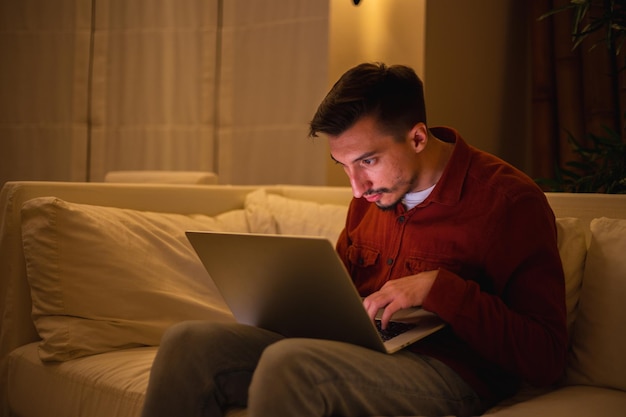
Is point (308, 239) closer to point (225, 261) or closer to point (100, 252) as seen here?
point (225, 261)

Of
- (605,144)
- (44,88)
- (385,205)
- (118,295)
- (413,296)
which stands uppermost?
(44,88)

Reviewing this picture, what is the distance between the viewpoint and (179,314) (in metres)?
2.00

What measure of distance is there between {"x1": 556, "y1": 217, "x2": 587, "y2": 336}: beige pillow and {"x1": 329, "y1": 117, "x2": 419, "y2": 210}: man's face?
383 millimetres

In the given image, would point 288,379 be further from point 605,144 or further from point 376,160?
point 605,144

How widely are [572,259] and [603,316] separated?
0.14 meters

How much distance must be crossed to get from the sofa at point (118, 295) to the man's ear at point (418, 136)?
1.30ft

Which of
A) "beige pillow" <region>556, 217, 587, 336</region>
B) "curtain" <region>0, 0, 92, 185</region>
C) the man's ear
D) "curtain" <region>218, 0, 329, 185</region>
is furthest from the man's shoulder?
"curtain" <region>0, 0, 92, 185</region>

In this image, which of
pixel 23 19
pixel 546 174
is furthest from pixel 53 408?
pixel 23 19

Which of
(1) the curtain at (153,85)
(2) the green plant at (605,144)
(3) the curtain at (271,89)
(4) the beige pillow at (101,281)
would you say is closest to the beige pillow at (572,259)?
(2) the green plant at (605,144)

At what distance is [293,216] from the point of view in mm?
2377

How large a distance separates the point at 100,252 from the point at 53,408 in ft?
1.26

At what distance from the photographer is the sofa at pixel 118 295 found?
1618 mm

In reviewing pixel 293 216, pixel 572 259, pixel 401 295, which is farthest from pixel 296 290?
pixel 293 216

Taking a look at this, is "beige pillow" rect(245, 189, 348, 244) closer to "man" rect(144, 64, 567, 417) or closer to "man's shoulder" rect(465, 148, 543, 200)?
"man" rect(144, 64, 567, 417)
